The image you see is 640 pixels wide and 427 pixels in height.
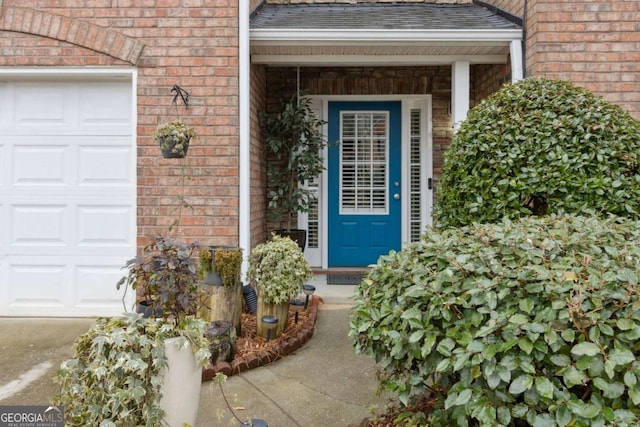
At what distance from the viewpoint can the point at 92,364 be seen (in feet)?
5.85

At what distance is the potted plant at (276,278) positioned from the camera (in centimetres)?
346

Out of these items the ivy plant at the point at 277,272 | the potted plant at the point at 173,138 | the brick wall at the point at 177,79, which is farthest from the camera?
the brick wall at the point at 177,79

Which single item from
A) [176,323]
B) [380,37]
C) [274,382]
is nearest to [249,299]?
[274,382]

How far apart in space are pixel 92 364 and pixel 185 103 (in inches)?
116

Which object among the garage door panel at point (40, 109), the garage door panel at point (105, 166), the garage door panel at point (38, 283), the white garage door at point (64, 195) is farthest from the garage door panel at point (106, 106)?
the garage door panel at point (38, 283)

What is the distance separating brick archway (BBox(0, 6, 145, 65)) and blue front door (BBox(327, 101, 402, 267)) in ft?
8.76

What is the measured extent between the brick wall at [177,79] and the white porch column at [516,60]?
2770 millimetres

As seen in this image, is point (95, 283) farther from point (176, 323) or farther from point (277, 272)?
point (176, 323)

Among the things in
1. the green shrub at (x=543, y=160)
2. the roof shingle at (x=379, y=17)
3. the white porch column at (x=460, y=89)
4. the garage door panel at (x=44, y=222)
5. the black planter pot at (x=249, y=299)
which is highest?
the roof shingle at (x=379, y=17)

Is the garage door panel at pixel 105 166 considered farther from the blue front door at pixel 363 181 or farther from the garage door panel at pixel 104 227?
the blue front door at pixel 363 181

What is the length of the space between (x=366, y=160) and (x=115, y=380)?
15.4 feet

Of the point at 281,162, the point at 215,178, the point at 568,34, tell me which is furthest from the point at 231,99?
the point at 568,34

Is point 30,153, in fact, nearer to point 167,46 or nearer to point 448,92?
point 167,46

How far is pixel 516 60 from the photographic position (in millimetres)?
4473
